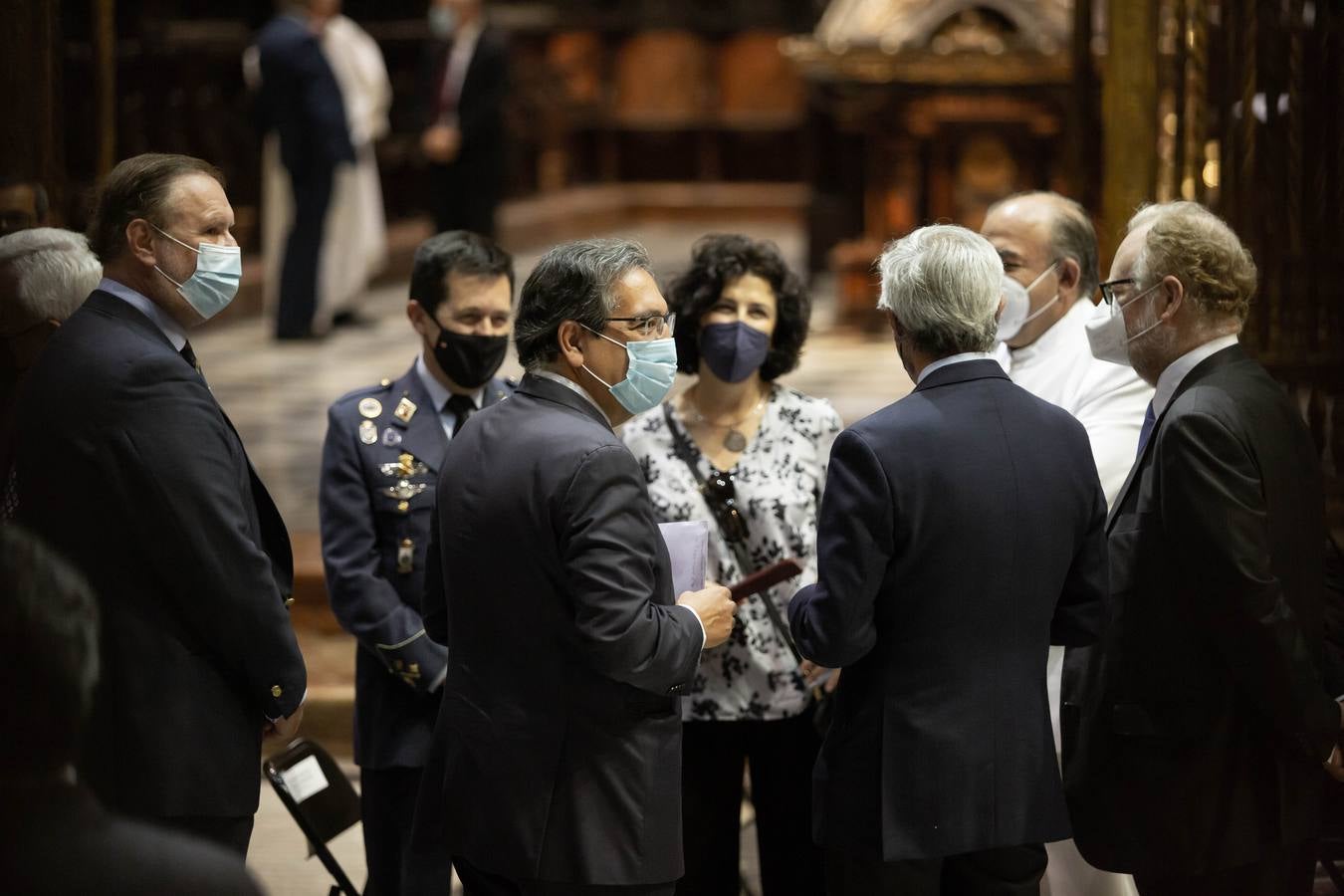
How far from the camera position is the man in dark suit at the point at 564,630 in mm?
2432

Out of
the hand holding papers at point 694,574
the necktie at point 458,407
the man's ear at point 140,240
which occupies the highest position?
the man's ear at point 140,240

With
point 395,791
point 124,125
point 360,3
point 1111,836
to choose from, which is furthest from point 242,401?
point 360,3

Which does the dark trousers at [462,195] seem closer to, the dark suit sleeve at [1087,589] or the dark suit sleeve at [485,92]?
the dark suit sleeve at [485,92]

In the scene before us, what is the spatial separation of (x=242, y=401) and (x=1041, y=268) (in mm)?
4875

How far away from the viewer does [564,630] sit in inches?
97.3

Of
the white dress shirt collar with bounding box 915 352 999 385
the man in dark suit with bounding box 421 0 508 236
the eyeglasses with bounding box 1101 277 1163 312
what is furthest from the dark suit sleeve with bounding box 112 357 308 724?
the man in dark suit with bounding box 421 0 508 236

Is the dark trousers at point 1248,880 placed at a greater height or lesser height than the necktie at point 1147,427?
lesser

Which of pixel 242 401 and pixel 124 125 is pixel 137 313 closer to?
pixel 242 401

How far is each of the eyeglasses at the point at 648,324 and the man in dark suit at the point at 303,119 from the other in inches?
258

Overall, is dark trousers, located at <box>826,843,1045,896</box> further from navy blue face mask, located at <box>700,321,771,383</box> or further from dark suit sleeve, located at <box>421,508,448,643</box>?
navy blue face mask, located at <box>700,321,771,383</box>

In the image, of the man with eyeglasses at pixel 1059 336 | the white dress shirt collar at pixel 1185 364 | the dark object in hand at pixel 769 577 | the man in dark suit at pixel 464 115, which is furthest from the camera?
the man in dark suit at pixel 464 115

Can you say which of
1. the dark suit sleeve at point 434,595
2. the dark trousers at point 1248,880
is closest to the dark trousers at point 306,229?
the dark suit sleeve at point 434,595

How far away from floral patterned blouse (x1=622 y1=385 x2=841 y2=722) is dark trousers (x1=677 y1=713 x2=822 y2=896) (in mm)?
61

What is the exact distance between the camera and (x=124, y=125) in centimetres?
852
